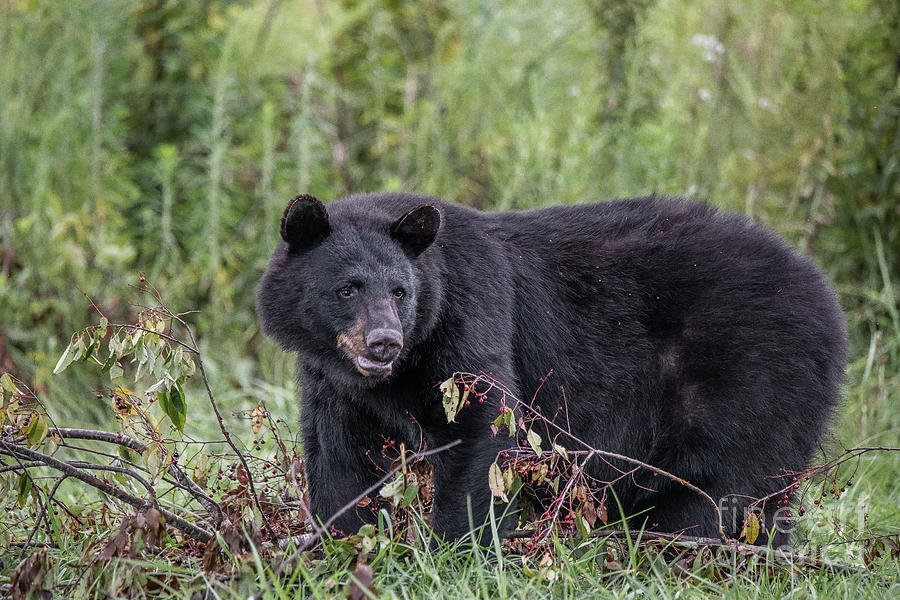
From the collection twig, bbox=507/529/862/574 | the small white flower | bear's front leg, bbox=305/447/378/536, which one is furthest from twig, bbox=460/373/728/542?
the small white flower

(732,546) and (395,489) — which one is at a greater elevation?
(395,489)

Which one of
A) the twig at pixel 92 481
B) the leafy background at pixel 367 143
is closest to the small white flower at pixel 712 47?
the leafy background at pixel 367 143

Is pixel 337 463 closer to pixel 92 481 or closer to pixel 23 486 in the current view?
pixel 92 481

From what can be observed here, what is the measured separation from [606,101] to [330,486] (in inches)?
179

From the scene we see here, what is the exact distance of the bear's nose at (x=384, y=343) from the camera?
138 inches

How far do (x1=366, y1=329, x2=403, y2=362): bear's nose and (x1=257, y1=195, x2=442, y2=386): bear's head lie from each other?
0.09 meters

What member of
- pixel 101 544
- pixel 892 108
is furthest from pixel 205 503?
pixel 892 108

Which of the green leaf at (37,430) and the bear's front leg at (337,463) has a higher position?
the green leaf at (37,430)

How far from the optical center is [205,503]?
3893mm

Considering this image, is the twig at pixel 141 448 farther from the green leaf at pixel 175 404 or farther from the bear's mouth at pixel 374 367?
the bear's mouth at pixel 374 367

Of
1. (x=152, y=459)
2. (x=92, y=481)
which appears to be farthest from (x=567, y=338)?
(x=92, y=481)

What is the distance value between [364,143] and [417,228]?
4.84m

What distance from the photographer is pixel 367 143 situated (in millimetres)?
8516

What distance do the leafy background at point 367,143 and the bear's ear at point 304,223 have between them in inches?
97.2
